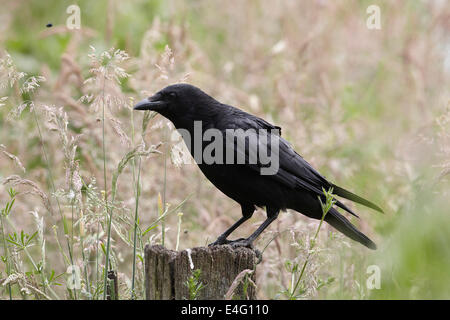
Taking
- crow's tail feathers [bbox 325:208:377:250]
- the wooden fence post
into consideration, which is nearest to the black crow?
crow's tail feathers [bbox 325:208:377:250]

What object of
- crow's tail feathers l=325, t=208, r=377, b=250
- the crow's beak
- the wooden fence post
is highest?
the crow's beak

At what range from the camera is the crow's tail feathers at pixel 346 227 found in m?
4.13

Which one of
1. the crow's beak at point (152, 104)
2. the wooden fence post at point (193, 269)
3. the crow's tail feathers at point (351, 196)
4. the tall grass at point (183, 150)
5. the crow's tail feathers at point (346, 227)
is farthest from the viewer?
the crow's tail feathers at point (346, 227)

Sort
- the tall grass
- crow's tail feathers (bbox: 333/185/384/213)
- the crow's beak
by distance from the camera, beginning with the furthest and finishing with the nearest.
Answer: the crow's beak, crow's tail feathers (bbox: 333/185/384/213), the tall grass

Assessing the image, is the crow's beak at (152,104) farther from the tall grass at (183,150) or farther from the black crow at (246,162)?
the tall grass at (183,150)

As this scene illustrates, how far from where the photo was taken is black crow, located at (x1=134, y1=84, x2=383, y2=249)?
4004mm

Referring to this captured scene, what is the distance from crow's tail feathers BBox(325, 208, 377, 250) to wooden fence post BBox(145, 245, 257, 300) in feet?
4.08

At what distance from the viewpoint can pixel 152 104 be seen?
4.02m

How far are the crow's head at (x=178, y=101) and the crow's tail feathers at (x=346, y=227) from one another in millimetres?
1159

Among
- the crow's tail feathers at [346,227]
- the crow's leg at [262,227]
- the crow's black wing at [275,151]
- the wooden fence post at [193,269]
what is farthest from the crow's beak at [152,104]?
the crow's tail feathers at [346,227]

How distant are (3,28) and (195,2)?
8.57ft

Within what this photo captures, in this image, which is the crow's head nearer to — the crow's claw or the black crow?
the black crow

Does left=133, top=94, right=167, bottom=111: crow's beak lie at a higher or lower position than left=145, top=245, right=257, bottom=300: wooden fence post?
higher

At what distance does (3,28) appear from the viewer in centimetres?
774
